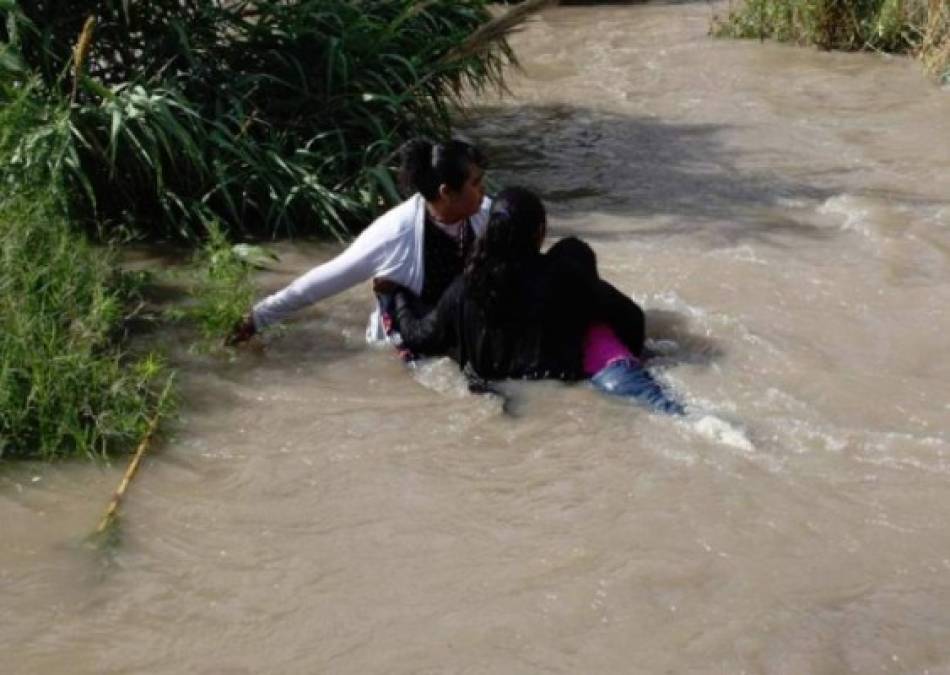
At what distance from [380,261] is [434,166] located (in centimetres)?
42

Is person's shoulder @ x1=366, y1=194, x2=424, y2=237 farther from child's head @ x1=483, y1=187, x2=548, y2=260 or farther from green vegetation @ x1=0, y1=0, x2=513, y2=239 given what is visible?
green vegetation @ x1=0, y1=0, x2=513, y2=239

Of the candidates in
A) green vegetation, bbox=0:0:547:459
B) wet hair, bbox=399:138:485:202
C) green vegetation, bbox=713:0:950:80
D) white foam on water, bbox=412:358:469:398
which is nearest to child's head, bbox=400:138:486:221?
wet hair, bbox=399:138:485:202

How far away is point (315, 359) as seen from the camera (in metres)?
5.01

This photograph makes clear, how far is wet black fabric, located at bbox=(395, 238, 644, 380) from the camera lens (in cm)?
454

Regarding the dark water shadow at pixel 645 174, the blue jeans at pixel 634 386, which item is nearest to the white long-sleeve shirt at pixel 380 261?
the blue jeans at pixel 634 386

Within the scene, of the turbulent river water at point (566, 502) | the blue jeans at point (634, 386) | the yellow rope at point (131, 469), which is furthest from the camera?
the blue jeans at point (634, 386)

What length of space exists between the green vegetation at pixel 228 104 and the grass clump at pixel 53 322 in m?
0.26

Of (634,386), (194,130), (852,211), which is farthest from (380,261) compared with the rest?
(852,211)

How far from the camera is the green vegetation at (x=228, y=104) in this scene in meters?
5.87

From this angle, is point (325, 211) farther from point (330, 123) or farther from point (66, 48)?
point (66, 48)

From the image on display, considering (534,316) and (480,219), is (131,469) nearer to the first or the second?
(534,316)

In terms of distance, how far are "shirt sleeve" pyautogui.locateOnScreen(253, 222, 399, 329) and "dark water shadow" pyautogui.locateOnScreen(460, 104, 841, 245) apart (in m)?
1.72

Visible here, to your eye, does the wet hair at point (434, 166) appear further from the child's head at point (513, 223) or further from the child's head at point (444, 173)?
the child's head at point (513, 223)

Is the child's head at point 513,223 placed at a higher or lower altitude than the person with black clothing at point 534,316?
higher
